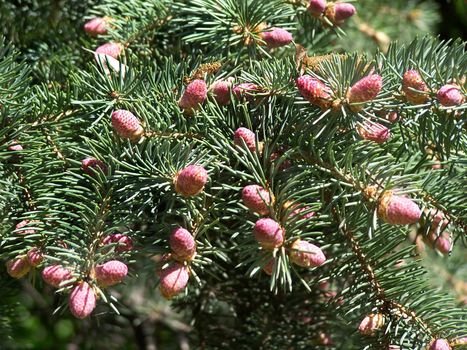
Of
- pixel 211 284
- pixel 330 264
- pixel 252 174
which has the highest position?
pixel 252 174

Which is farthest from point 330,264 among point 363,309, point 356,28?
point 356,28

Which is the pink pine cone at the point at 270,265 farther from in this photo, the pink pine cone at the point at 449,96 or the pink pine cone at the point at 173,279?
the pink pine cone at the point at 449,96

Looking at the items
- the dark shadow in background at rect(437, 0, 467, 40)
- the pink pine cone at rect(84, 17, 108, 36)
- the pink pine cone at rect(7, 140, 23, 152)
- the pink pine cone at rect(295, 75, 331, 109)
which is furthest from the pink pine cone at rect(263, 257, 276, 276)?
the dark shadow in background at rect(437, 0, 467, 40)

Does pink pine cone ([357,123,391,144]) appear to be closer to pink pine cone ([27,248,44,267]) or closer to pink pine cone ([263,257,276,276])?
pink pine cone ([263,257,276,276])

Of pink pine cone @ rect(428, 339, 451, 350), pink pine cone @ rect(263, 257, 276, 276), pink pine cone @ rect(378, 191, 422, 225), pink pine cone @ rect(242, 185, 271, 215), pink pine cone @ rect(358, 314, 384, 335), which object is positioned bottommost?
pink pine cone @ rect(358, 314, 384, 335)

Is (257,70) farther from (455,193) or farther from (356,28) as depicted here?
(356,28)
